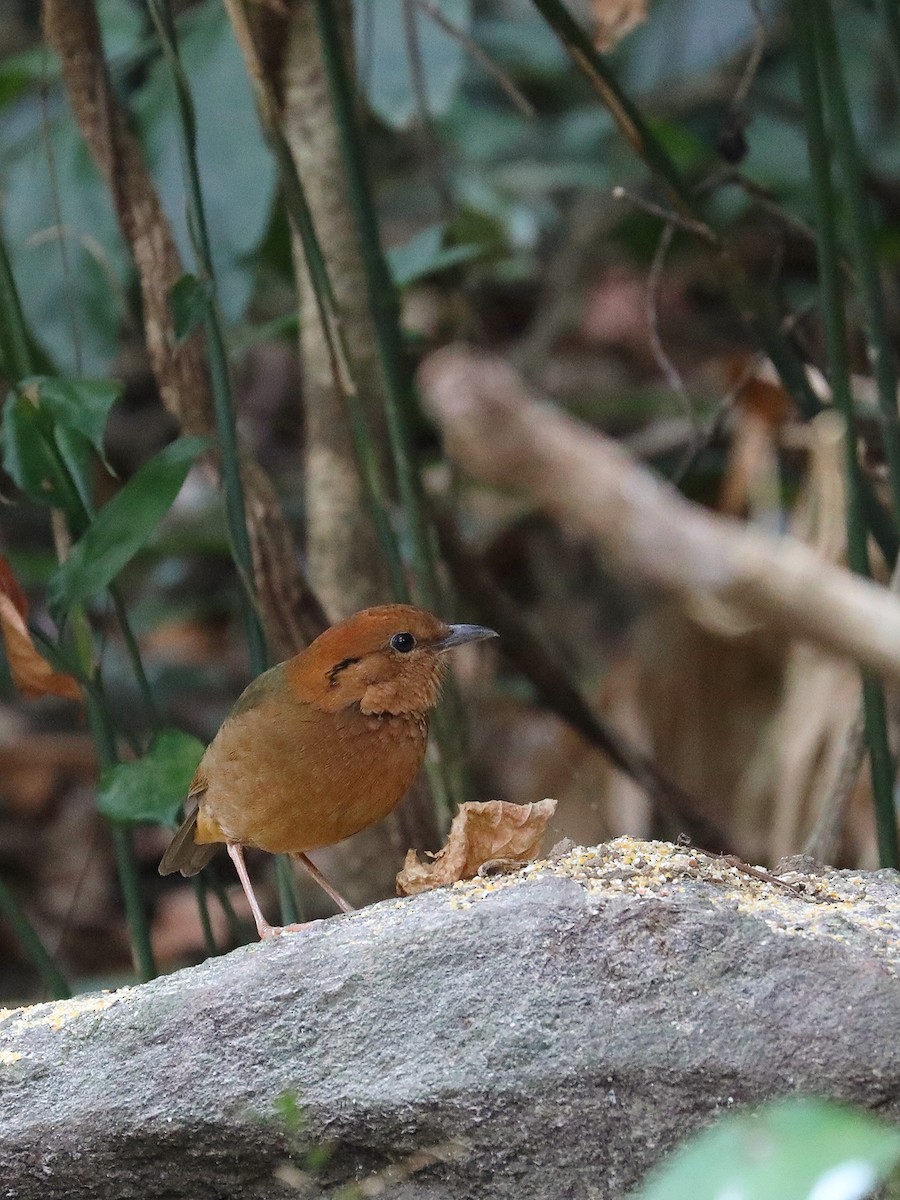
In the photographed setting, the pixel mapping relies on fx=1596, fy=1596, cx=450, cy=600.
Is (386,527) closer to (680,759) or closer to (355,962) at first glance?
(355,962)

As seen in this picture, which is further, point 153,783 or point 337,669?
point 337,669

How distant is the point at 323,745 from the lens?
9.03 ft

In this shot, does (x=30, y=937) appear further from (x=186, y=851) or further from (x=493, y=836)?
(x=493, y=836)

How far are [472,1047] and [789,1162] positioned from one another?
44.6 inches

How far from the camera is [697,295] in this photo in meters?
7.96

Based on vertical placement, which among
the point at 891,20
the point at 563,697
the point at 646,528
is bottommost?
the point at 563,697

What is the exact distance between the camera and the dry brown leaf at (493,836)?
231cm

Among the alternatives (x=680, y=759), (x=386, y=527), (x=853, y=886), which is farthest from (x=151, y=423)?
(x=853, y=886)

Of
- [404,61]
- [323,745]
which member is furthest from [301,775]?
[404,61]

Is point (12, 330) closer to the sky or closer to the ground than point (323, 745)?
closer to the sky

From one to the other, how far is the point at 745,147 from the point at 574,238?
4054mm

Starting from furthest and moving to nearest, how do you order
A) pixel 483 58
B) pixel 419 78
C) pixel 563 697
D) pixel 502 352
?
pixel 502 352, pixel 563 697, pixel 419 78, pixel 483 58

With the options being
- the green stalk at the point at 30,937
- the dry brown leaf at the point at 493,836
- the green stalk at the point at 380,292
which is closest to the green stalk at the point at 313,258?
the green stalk at the point at 380,292

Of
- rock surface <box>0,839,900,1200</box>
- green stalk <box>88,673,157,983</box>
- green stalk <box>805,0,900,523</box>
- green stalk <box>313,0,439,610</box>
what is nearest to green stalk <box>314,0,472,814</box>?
green stalk <box>313,0,439,610</box>
